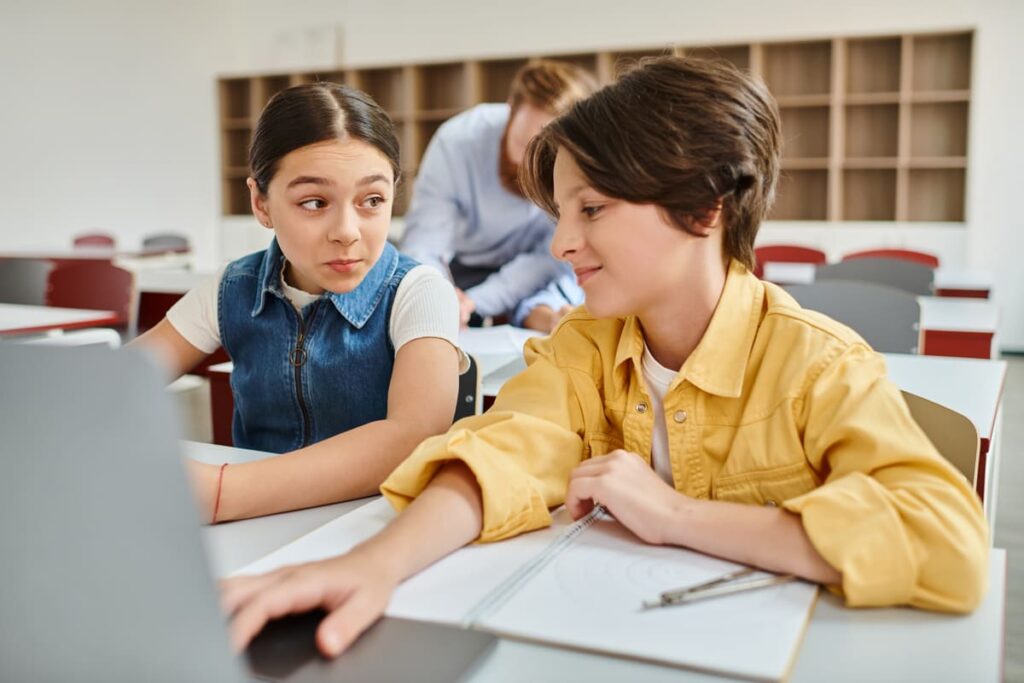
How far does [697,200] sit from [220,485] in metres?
0.58

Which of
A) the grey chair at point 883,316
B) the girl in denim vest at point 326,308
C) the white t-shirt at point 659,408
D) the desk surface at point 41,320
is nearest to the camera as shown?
the white t-shirt at point 659,408

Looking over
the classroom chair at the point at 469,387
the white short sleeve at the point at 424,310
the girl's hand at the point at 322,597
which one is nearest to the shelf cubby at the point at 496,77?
the classroom chair at the point at 469,387

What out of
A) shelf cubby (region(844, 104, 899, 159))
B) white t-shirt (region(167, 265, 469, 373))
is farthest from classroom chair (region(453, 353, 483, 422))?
shelf cubby (region(844, 104, 899, 159))

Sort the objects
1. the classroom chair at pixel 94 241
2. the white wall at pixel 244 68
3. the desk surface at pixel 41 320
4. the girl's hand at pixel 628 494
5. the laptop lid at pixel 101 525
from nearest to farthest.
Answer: the laptop lid at pixel 101 525
the girl's hand at pixel 628 494
the desk surface at pixel 41 320
the white wall at pixel 244 68
the classroom chair at pixel 94 241

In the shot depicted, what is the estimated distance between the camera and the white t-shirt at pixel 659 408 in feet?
3.55

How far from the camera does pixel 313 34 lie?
7.86m

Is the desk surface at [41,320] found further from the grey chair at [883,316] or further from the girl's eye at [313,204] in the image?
the grey chair at [883,316]

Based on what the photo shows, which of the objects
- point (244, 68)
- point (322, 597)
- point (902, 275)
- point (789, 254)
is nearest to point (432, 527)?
point (322, 597)

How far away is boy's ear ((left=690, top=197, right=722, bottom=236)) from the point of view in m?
1.01

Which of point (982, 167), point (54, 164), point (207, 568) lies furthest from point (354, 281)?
point (54, 164)

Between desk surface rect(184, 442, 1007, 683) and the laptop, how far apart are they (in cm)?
28

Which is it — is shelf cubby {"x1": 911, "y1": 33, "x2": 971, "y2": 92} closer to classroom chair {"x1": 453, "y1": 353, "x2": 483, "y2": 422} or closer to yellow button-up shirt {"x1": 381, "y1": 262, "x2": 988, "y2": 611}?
classroom chair {"x1": 453, "y1": 353, "x2": 483, "y2": 422}

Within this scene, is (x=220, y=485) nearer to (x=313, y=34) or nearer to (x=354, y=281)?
(x=354, y=281)

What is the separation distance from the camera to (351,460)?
1082 mm
